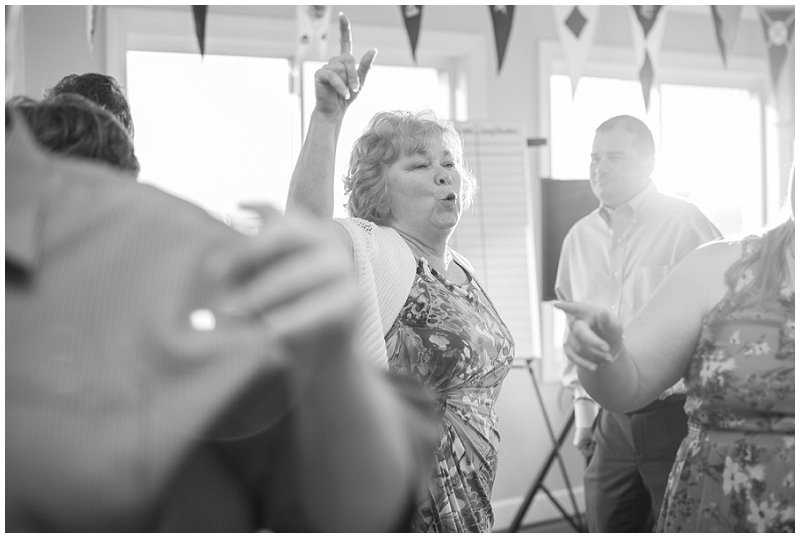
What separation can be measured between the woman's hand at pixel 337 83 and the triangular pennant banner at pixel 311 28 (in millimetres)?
1486

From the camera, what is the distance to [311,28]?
281 centimetres

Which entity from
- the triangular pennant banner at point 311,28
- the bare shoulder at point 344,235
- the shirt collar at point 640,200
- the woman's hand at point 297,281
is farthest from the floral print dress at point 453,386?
the triangular pennant banner at point 311,28

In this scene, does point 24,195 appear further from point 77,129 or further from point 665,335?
point 665,335

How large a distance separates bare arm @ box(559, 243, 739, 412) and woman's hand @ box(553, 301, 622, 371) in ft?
0.46

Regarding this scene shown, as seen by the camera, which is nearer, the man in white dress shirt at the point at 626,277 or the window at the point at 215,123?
the man in white dress shirt at the point at 626,277

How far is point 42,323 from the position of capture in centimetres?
50

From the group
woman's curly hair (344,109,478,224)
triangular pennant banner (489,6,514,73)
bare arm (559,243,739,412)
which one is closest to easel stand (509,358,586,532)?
triangular pennant banner (489,6,514,73)

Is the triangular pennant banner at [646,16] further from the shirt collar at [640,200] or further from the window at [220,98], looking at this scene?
the window at [220,98]

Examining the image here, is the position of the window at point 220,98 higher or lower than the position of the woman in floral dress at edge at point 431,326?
higher

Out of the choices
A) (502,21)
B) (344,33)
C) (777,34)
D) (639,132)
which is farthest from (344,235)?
(777,34)

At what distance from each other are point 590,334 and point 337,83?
0.64 metres

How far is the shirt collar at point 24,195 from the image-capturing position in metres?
0.51

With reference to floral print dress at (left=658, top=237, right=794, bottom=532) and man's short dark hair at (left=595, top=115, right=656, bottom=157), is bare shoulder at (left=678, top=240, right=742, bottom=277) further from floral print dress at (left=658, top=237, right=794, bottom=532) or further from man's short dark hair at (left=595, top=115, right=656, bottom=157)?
man's short dark hair at (left=595, top=115, right=656, bottom=157)

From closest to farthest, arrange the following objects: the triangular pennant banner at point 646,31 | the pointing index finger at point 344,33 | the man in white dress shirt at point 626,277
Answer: the pointing index finger at point 344,33 < the man in white dress shirt at point 626,277 < the triangular pennant banner at point 646,31
